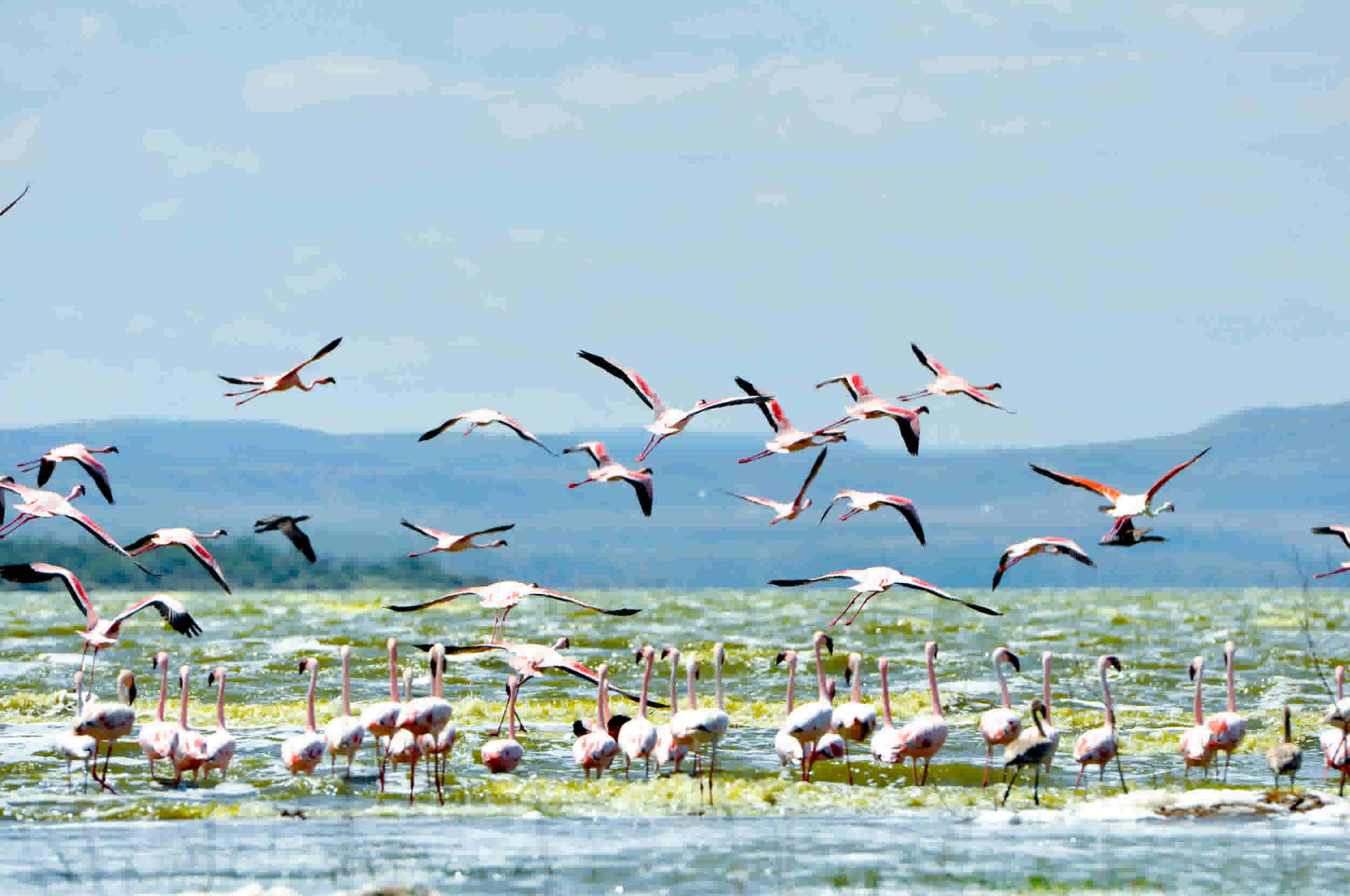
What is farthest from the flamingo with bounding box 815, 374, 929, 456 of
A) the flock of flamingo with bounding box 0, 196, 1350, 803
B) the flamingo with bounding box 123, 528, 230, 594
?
the flamingo with bounding box 123, 528, 230, 594

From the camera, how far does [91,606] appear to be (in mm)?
20328

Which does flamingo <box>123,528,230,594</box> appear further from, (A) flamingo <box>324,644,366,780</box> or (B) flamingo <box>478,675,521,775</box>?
(B) flamingo <box>478,675,521,775</box>

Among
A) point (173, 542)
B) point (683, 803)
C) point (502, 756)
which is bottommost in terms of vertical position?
point (683, 803)

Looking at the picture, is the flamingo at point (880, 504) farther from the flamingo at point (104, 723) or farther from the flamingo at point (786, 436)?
the flamingo at point (104, 723)

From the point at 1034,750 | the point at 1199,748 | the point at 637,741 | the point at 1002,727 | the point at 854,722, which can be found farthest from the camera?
the point at 854,722

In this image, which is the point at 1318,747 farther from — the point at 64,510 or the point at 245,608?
the point at 245,608

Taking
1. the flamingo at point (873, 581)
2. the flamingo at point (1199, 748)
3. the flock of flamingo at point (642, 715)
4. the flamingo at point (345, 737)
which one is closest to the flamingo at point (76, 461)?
the flock of flamingo at point (642, 715)

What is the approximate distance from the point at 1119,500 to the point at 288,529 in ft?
29.5

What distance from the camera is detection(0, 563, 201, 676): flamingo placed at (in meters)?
18.3

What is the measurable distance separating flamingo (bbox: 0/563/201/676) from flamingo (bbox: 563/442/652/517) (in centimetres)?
439

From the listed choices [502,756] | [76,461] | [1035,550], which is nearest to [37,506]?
[76,461]

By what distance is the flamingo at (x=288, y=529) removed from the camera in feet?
65.0

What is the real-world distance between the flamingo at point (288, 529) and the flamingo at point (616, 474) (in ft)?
9.68

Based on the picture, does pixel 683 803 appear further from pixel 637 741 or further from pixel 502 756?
pixel 502 756
